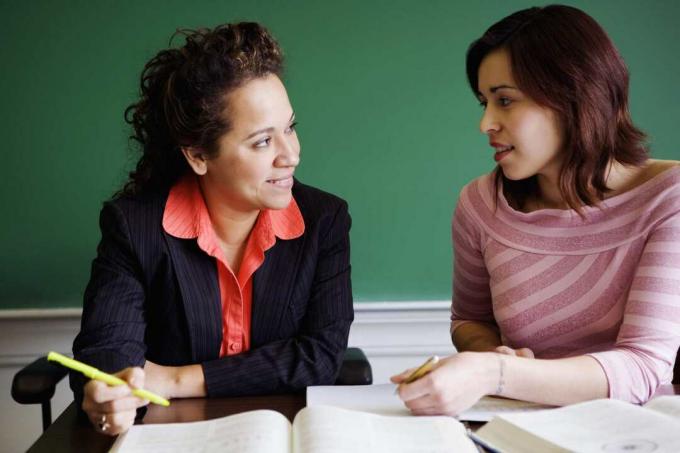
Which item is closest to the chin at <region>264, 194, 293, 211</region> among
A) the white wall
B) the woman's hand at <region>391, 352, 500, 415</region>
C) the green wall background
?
the woman's hand at <region>391, 352, 500, 415</region>

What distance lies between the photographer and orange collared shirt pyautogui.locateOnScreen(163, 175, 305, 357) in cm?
150

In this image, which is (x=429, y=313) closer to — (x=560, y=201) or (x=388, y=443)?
(x=560, y=201)

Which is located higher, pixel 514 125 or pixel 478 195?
pixel 514 125

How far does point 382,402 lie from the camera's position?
112 centimetres

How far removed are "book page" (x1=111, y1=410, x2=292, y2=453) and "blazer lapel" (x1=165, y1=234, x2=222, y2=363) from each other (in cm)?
45

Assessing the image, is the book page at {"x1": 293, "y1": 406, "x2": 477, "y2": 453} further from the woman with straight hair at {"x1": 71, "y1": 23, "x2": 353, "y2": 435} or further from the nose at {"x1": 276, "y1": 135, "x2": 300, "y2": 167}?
the nose at {"x1": 276, "y1": 135, "x2": 300, "y2": 167}

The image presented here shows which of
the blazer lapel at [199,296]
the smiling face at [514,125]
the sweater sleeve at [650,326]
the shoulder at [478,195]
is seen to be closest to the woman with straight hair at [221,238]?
the blazer lapel at [199,296]

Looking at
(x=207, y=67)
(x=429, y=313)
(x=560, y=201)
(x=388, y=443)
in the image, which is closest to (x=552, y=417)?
(x=388, y=443)

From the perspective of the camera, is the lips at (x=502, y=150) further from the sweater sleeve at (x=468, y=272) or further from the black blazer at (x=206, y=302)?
the black blazer at (x=206, y=302)

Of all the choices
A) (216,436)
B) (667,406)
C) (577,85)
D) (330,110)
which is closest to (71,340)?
(330,110)

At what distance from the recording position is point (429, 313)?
88.8 inches

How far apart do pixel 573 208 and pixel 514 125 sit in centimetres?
20

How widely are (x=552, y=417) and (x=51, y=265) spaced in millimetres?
1628

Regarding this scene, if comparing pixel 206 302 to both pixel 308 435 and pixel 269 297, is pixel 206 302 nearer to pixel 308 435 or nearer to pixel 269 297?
pixel 269 297
